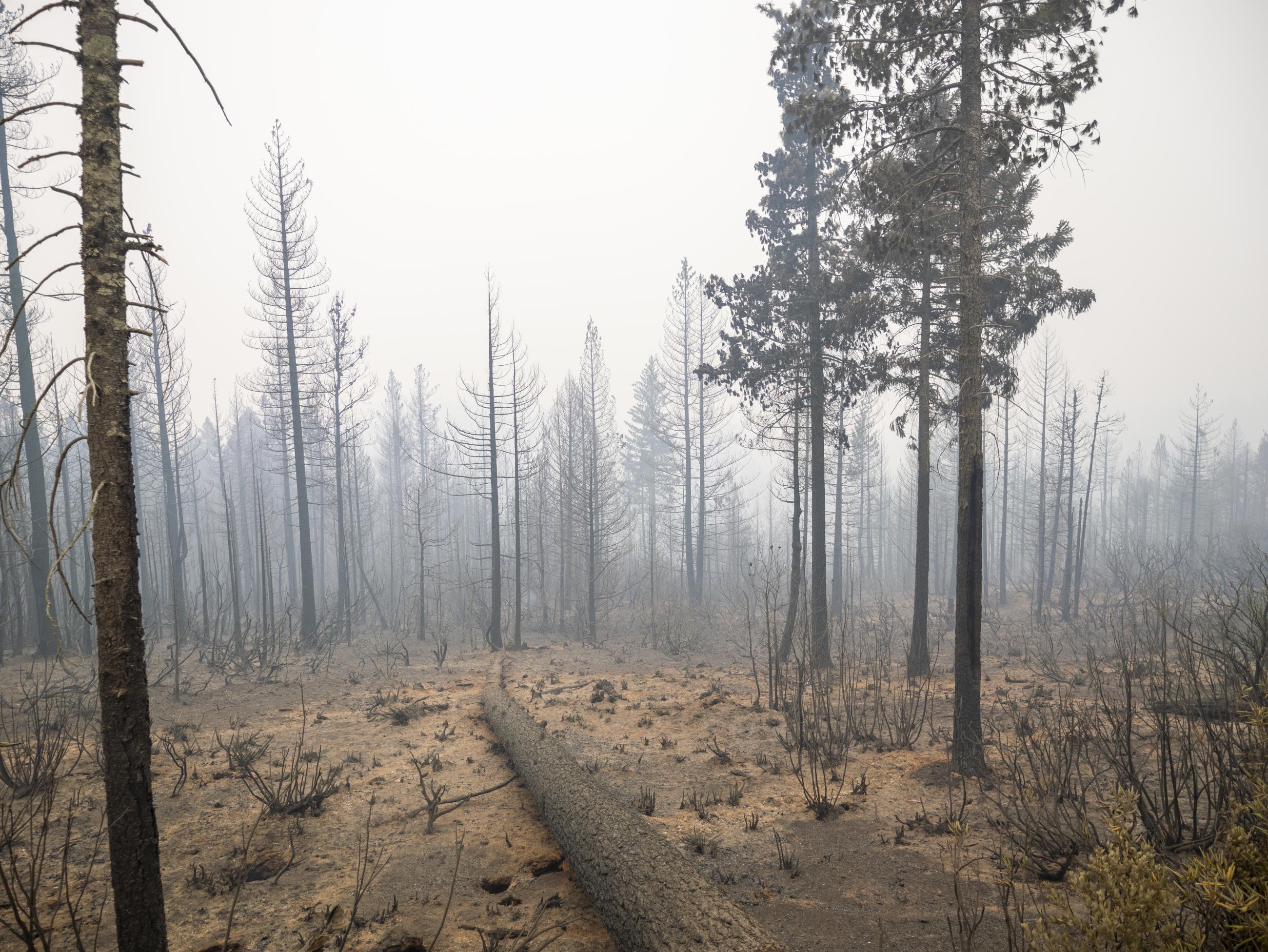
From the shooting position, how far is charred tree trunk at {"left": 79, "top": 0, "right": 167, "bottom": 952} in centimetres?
304

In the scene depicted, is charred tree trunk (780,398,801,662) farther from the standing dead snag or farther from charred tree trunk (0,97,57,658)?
charred tree trunk (0,97,57,658)

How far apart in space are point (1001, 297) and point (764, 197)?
621cm

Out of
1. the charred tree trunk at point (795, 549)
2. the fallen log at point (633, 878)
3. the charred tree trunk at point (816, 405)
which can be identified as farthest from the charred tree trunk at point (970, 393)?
the charred tree trunk at point (816, 405)

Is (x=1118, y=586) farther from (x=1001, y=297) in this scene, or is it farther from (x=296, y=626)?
(x=296, y=626)

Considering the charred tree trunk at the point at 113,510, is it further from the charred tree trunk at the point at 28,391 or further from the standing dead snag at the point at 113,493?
the charred tree trunk at the point at 28,391

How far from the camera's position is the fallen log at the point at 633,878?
3312 millimetres

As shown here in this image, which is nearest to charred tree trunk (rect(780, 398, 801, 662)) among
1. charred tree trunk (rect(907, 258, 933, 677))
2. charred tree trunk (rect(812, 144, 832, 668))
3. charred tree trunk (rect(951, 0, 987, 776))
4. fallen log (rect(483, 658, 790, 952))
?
charred tree trunk (rect(812, 144, 832, 668))

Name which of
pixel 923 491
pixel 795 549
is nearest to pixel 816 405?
pixel 923 491

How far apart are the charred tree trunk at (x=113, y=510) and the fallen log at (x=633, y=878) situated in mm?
2469

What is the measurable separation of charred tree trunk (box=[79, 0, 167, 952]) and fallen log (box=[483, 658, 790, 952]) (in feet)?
8.10

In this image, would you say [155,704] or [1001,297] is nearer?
[155,704]

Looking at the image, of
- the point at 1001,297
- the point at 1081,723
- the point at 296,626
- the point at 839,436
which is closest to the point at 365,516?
the point at 296,626

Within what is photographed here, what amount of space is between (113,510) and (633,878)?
372 cm

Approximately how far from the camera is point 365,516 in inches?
1818
